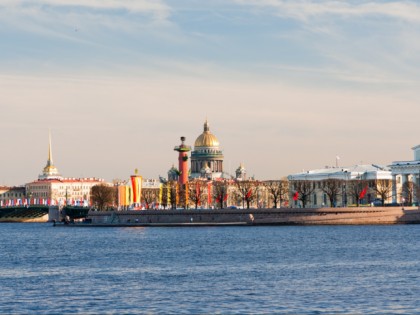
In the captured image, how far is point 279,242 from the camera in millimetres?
67062

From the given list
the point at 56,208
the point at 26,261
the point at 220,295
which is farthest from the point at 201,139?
the point at 220,295

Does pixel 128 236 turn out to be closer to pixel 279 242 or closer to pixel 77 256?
pixel 279 242

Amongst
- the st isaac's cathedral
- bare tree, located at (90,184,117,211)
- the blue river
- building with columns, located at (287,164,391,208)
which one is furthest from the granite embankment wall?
the st isaac's cathedral

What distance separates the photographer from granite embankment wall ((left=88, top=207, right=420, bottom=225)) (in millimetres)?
93812

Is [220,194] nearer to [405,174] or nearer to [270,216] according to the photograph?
[405,174]

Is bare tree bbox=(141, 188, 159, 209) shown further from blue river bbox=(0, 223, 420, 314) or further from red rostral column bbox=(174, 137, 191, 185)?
blue river bbox=(0, 223, 420, 314)

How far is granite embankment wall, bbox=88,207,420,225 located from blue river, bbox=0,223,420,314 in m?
23.7

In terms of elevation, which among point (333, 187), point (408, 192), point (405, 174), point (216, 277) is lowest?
point (216, 277)

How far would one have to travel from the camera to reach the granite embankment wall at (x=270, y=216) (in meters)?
93.8

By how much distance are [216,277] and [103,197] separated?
98.2m

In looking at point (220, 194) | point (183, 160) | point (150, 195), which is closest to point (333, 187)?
point (220, 194)

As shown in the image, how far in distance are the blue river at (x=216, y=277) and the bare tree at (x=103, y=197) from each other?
68643 millimetres

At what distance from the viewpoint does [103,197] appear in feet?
461

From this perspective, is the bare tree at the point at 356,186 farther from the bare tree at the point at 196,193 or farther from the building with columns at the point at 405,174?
the bare tree at the point at 196,193
